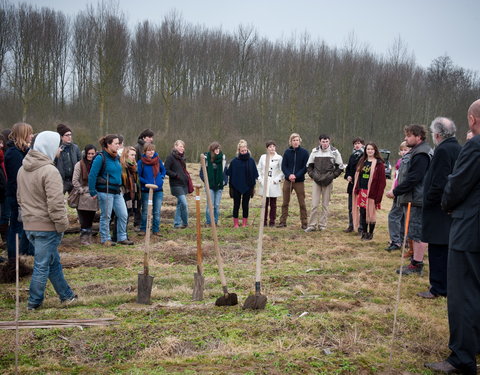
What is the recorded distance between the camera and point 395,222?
9.44m

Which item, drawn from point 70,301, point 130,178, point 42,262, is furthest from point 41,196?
point 130,178

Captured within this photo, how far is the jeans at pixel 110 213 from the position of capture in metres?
9.46

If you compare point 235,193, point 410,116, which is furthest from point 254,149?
point 235,193

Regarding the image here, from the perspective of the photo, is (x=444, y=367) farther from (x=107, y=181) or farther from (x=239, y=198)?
(x=239, y=198)

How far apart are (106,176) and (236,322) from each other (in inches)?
204

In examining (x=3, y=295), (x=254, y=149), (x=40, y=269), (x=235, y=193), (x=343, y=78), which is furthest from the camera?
(x=343, y=78)

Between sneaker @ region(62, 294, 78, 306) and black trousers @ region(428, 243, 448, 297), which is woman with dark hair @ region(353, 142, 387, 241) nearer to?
black trousers @ region(428, 243, 448, 297)

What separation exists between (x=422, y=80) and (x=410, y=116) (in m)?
7.22

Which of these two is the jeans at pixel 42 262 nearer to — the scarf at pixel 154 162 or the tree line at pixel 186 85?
the scarf at pixel 154 162

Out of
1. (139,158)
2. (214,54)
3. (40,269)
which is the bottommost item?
(40,269)

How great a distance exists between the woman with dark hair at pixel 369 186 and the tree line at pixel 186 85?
2339 cm

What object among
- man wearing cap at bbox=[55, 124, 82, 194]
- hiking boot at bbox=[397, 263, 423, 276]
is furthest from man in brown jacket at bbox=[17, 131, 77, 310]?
hiking boot at bbox=[397, 263, 423, 276]

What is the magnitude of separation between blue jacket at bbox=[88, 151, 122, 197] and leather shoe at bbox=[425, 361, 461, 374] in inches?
268

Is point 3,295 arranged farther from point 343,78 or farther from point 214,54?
point 343,78
